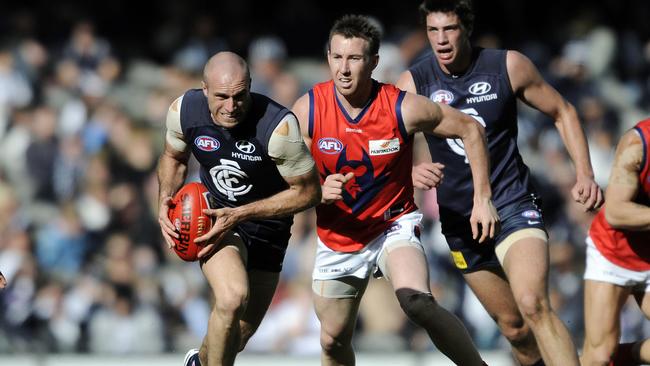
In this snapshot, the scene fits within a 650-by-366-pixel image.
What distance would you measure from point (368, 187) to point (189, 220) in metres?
1.21

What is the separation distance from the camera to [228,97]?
7023mm

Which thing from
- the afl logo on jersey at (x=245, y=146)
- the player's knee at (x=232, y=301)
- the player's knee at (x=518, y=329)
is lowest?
the player's knee at (x=518, y=329)

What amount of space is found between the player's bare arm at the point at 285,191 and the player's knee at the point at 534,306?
1411 millimetres

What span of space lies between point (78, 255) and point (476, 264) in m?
6.00

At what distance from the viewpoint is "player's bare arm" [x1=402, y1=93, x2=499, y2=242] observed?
24.0ft

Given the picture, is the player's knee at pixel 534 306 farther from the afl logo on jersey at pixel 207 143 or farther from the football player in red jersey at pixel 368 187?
the afl logo on jersey at pixel 207 143

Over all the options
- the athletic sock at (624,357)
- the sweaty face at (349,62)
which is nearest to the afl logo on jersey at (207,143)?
the sweaty face at (349,62)

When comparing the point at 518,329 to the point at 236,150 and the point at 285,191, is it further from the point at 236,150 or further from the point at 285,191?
the point at 236,150

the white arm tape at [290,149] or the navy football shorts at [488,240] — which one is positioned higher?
the white arm tape at [290,149]

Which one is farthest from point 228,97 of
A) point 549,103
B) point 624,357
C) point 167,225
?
point 624,357

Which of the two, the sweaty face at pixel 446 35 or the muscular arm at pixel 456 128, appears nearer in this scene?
the muscular arm at pixel 456 128

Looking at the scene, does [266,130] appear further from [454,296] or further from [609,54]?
[609,54]

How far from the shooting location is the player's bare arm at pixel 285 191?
7078 mm

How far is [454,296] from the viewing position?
11500 mm
